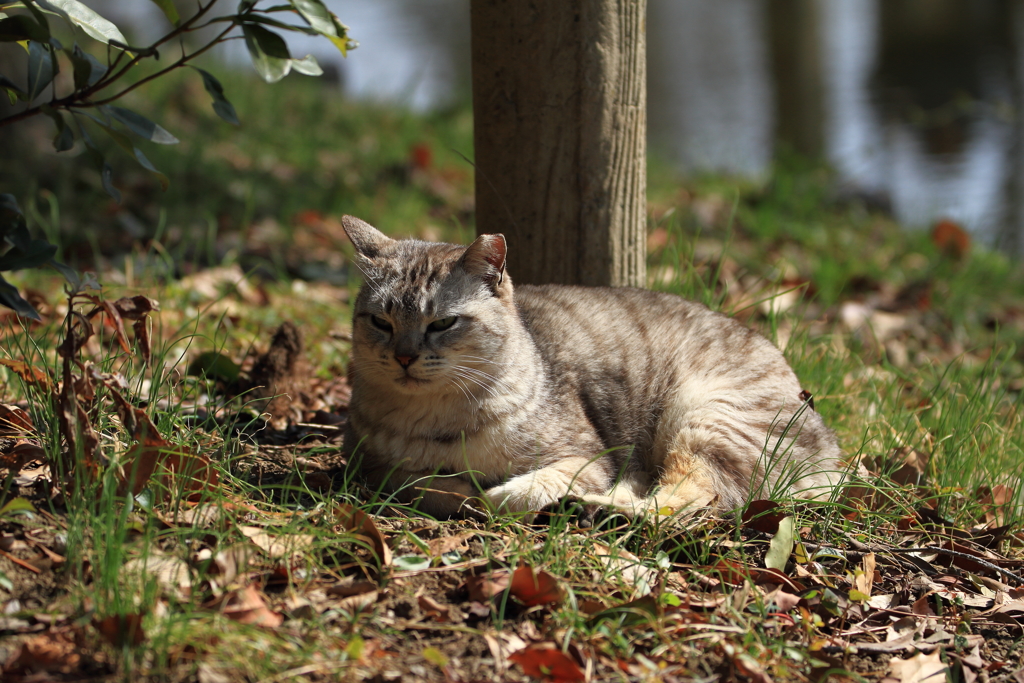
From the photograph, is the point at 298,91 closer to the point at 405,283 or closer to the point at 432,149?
the point at 432,149

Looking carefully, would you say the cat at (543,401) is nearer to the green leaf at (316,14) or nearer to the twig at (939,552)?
the twig at (939,552)

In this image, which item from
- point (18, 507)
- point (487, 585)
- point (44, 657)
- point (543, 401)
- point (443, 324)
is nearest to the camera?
point (44, 657)

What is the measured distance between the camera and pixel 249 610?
1.93 m

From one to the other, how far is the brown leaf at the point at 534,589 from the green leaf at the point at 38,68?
187 centimetres

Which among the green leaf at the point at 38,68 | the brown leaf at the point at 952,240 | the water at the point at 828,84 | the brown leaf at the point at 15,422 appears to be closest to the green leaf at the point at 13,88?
the green leaf at the point at 38,68

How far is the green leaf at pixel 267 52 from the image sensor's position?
238cm

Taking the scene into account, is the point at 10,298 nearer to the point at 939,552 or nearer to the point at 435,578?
the point at 435,578

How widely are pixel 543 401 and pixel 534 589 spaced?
86 cm

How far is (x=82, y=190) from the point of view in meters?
5.27

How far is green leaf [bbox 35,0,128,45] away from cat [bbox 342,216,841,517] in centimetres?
89

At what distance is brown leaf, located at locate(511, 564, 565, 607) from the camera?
213 centimetres

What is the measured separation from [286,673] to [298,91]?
295 inches

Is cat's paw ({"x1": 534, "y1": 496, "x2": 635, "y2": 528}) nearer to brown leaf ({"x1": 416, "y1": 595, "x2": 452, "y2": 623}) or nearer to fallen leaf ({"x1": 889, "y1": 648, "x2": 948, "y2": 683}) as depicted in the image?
brown leaf ({"x1": 416, "y1": 595, "x2": 452, "y2": 623})

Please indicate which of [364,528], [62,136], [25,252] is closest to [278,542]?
[364,528]
